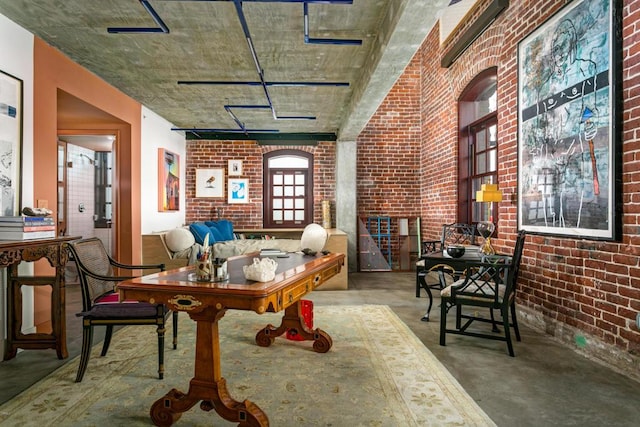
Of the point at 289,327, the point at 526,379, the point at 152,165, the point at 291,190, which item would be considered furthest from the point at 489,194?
the point at 152,165

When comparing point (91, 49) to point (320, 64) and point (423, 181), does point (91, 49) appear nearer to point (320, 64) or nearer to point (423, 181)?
point (320, 64)

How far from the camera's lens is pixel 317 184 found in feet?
30.6

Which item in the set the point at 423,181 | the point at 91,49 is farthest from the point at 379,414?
the point at 423,181

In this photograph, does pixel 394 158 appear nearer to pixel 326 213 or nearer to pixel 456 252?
pixel 326 213

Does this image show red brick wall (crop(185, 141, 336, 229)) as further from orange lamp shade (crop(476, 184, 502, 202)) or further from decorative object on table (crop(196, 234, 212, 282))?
decorative object on table (crop(196, 234, 212, 282))

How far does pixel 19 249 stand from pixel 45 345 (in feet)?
3.03

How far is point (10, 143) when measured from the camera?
363 cm

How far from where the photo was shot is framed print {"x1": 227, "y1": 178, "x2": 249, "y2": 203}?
9.18 metres

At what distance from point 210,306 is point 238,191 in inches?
280

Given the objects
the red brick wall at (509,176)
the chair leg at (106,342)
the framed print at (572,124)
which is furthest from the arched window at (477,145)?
the chair leg at (106,342)

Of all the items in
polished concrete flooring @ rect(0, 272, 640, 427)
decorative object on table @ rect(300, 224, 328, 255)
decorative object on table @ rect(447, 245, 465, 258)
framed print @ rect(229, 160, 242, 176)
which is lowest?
polished concrete flooring @ rect(0, 272, 640, 427)

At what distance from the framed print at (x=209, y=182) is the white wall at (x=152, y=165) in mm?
932

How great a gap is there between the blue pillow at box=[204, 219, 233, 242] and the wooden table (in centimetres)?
500

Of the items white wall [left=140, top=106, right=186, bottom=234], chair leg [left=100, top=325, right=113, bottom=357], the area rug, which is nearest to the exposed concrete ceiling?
white wall [left=140, top=106, right=186, bottom=234]
